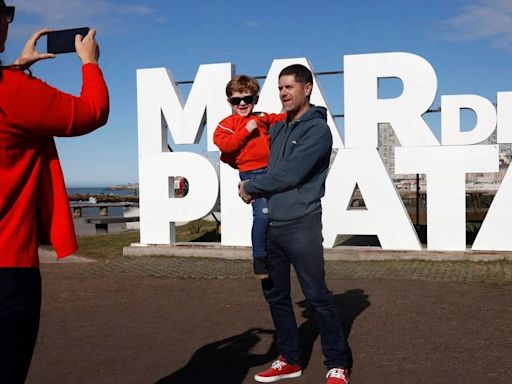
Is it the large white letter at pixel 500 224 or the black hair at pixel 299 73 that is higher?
the black hair at pixel 299 73

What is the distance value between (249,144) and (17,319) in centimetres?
249

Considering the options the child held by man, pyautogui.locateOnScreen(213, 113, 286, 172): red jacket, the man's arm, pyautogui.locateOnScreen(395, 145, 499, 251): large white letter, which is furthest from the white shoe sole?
pyautogui.locateOnScreen(395, 145, 499, 251): large white letter

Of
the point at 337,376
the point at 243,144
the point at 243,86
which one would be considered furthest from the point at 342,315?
the point at 243,86

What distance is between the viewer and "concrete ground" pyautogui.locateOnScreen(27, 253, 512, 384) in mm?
4230

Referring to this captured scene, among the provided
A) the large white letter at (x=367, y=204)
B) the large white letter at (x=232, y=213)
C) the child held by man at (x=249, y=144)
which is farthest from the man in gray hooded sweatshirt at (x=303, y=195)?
the large white letter at (x=232, y=213)

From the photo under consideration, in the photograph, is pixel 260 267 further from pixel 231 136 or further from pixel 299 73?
pixel 299 73

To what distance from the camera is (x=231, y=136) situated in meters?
4.02

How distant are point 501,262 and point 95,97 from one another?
8730 mm

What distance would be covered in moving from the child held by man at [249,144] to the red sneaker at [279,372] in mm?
649

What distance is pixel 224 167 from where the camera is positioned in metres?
10.6

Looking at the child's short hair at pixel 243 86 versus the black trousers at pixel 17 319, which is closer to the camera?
the black trousers at pixel 17 319

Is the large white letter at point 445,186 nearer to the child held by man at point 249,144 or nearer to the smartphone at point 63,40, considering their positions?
the child held by man at point 249,144

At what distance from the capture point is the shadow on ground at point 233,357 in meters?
4.09

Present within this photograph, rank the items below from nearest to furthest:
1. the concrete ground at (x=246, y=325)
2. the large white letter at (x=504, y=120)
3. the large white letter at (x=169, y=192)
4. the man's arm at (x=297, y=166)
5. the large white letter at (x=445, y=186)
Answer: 1. the man's arm at (x=297, y=166)
2. the concrete ground at (x=246, y=325)
3. the large white letter at (x=504, y=120)
4. the large white letter at (x=445, y=186)
5. the large white letter at (x=169, y=192)
